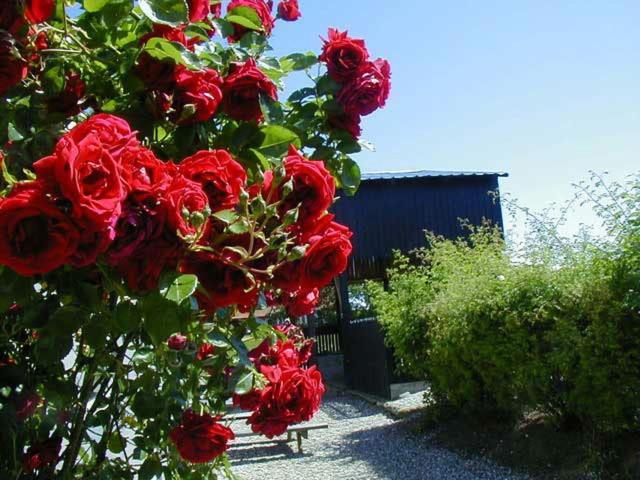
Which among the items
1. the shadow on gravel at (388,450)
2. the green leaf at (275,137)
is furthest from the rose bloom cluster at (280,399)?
the shadow on gravel at (388,450)

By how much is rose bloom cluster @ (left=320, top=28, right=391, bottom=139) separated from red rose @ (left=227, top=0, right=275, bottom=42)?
0.69 feet

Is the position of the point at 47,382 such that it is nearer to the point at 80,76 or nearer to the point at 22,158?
the point at 22,158

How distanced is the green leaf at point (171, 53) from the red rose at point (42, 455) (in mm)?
951

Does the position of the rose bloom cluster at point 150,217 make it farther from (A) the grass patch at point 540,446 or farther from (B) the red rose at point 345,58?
(A) the grass patch at point 540,446

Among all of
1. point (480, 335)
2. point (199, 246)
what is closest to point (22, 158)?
point (199, 246)

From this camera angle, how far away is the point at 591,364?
5.32m

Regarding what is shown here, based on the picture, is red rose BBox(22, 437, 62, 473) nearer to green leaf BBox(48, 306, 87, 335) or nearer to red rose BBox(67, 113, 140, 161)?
green leaf BBox(48, 306, 87, 335)

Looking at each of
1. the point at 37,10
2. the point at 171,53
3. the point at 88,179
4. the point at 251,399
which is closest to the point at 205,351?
the point at 251,399

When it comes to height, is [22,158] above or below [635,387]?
above

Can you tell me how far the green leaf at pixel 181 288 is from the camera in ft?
3.18

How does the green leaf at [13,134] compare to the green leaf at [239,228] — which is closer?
the green leaf at [239,228]

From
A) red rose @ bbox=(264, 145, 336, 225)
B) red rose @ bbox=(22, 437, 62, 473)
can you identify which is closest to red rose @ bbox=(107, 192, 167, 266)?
red rose @ bbox=(264, 145, 336, 225)

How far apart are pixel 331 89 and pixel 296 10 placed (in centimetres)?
39

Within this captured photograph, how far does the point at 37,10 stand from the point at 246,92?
41 centimetres
